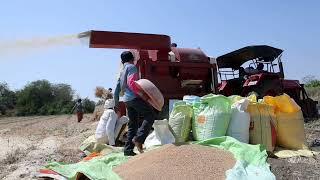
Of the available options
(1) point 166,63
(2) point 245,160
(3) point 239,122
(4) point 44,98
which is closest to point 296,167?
(2) point 245,160

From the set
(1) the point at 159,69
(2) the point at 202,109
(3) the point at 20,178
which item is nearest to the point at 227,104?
(2) the point at 202,109

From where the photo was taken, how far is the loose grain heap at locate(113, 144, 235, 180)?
15.0ft

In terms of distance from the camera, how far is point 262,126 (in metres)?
6.54

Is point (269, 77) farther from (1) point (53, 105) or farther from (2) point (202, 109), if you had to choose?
(1) point (53, 105)

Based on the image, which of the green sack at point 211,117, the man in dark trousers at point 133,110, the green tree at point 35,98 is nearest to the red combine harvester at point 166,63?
the green sack at point 211,117

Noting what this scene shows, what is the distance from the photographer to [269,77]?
11836 millimetres

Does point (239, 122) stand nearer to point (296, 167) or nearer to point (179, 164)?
point (296, 167)

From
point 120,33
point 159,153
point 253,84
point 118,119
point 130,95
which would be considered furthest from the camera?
point 253,84

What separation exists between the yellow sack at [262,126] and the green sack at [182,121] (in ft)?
2.86

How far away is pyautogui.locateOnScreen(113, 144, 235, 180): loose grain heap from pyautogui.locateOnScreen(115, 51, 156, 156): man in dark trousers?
2.48ft

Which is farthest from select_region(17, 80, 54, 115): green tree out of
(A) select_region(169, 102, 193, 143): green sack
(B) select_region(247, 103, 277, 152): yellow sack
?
(B) select_region(247, 103, 277, 152): yellow sack

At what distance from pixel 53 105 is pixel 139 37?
44964 millimetres

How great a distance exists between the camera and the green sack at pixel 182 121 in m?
6.75

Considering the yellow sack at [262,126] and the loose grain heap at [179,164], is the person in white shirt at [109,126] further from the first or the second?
the loose grain heap at [179,164]
